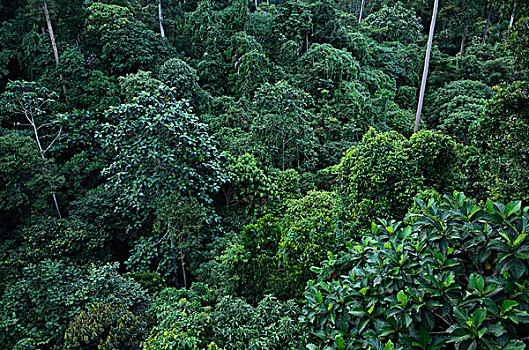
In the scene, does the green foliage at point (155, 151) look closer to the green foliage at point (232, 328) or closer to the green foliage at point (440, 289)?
the green foliage at point (232, 328)

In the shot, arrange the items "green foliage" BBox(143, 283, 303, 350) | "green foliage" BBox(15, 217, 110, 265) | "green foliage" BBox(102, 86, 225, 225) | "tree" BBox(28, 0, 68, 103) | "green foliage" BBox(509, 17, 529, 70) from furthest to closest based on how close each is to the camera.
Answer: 1. "tree" BBox(28, 0, 68, 103)
2. "green foliage" BBox(15, 217, 110, 265)
3. "green foliage" BBox(102, 86, 225, 225)
4. "green foliage" BBox(509, 17, 529, 70)
5. "green foliage" BBox(143, 283, 303, 350)

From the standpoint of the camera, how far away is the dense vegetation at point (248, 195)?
265 cm

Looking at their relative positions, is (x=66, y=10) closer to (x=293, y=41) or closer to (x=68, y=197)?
(x=68, y=197)

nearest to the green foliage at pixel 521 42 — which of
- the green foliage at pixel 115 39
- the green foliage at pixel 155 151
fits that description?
the green foliage at pixel 155 151

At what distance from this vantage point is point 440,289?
2.42m

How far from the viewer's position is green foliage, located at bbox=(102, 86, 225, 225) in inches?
289

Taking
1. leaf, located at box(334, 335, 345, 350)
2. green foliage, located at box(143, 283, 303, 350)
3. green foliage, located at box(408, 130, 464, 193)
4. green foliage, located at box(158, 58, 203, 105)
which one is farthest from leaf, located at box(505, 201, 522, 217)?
green foliage, located at box(158, 58, 203, 105)

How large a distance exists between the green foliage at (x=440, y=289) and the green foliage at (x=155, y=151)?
5.35 m

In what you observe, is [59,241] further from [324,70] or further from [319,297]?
[324,70]

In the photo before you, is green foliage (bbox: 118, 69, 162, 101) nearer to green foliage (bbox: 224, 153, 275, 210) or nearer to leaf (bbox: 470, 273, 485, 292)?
green foliage (bbox: 224, 153, 275, 210)

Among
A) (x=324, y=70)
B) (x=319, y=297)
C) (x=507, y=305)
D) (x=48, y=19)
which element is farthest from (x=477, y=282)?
(x=48, y=19)

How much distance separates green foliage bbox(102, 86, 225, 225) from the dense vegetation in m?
0.06

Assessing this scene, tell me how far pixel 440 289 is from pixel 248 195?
21.6ft

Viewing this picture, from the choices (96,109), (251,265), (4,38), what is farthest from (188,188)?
(4,38)
